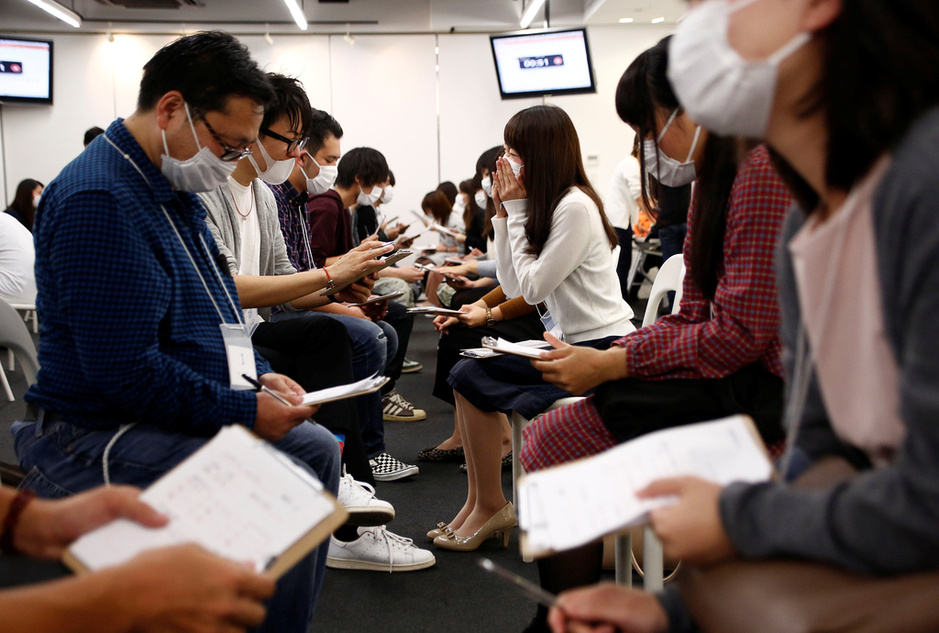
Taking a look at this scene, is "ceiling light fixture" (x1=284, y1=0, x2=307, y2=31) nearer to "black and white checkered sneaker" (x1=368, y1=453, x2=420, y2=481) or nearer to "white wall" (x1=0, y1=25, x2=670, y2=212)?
"white wall" (x1=0, y1=25, x2=670, y2=212)

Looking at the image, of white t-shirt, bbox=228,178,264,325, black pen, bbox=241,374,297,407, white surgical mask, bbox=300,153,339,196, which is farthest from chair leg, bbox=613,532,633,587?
white surgical mask, bbox=300,153,339,196

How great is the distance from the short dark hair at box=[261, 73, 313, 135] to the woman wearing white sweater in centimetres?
73

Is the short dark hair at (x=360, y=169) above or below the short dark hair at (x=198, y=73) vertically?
above

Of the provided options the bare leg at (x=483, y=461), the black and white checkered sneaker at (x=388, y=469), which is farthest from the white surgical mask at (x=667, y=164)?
the black and white checkered sneaker at (x=388, y=469)

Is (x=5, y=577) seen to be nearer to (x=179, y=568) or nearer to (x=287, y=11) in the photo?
(x=179, y=568)

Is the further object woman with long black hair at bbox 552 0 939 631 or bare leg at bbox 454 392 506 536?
bare leg at bbox 454 392 506 536

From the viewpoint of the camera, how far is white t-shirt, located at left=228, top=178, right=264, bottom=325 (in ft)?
7.58

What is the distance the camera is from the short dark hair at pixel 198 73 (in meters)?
1.52

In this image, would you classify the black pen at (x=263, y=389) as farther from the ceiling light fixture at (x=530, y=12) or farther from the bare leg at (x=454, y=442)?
the ceiling light fixture at (x=530, y=12)

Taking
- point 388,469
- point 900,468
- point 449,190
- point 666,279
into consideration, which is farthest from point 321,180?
point 449,190

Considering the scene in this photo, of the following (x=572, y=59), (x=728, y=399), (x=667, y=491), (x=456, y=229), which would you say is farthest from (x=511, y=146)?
(x=572, y=59)

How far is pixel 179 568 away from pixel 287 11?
866cm

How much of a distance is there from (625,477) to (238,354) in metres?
0.96

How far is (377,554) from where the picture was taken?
2189mm
